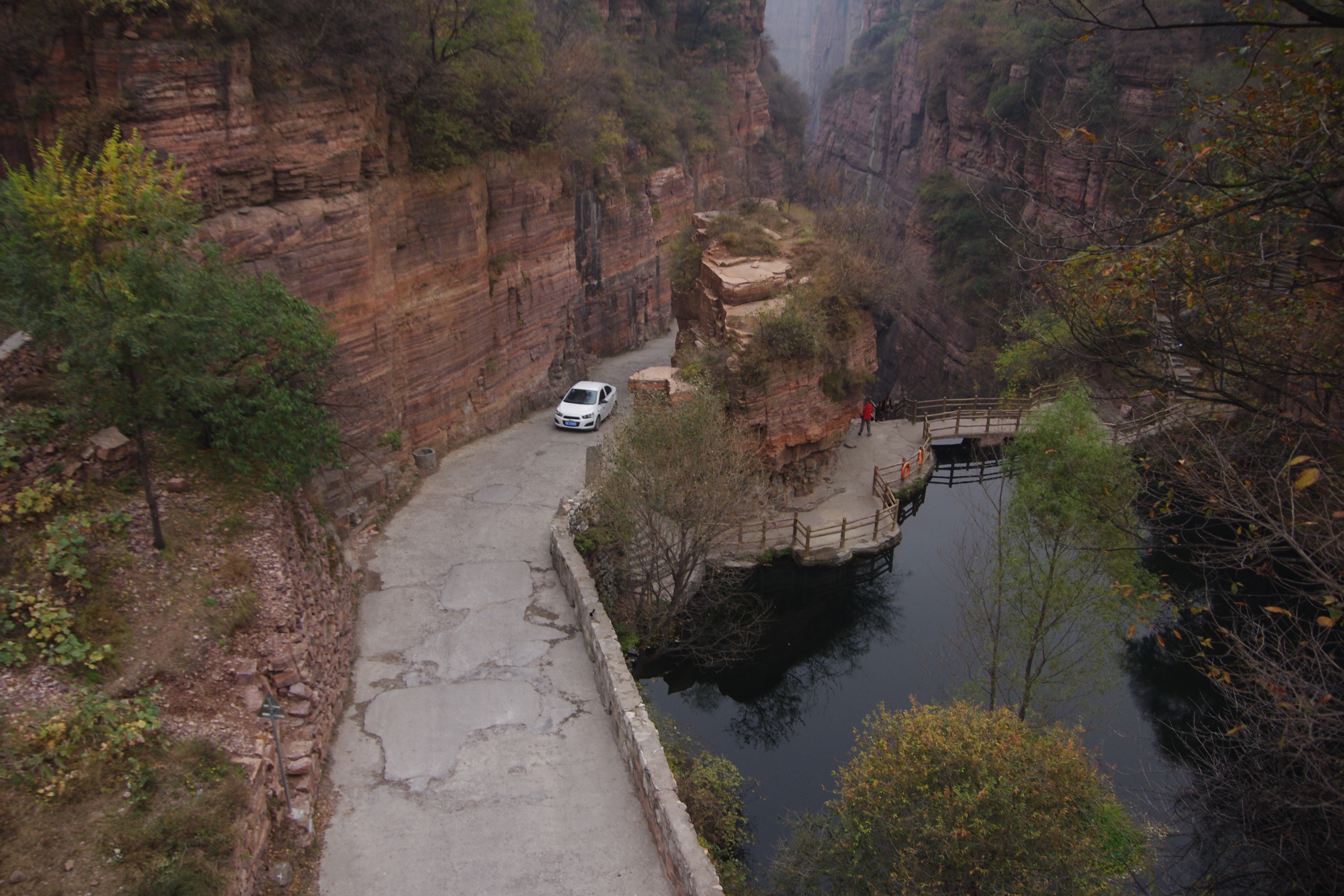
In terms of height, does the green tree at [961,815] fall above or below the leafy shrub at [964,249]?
below

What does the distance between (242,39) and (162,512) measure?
26.8 ft

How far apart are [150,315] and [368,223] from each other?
771cm

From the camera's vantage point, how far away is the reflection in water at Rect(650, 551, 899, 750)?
60.7ft

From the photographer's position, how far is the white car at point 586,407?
24.3 meters

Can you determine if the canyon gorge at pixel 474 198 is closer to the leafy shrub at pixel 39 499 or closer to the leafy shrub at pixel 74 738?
the leafy shrub at pixel 39 499

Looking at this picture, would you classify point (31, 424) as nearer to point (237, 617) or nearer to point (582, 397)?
point (237, 617)

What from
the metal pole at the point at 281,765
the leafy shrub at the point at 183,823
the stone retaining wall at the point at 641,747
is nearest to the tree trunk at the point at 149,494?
the metal pole at the point at 281,765

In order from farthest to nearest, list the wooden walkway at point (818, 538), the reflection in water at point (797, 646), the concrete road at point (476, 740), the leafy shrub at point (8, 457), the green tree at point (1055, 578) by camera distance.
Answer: the wooden walkway at point (818, 538), the reflection in water at point (797, 646), the green tree at point (1055, 578), the leafy shrub at point (8, 457), the concrete road at point (476, 740)

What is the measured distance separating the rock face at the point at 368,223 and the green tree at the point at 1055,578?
43.5 feet

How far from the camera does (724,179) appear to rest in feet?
166

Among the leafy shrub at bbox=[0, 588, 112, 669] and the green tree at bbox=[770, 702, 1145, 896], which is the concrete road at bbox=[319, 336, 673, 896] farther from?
the leafy shrub at bbox=[0, 588, 112, 669]

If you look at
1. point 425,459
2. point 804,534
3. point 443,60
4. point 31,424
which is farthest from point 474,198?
point 31,424

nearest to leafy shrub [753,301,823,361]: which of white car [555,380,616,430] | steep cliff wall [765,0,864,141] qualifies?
white car [555,380,616,430]

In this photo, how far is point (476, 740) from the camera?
12242mm
